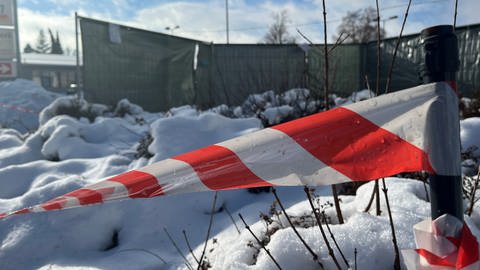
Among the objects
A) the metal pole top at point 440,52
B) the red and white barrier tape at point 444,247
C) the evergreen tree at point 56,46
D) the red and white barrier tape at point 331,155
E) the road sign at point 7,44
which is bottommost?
the red and white barrier tape at point 444,247

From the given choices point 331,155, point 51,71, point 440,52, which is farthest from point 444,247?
point 51,71

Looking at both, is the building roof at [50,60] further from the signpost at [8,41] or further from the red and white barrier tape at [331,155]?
the red and white barrier tape at [331,155]

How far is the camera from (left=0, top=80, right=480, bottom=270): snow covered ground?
4.95 ft

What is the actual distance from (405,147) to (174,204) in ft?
6.88

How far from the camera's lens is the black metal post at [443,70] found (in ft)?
2.73

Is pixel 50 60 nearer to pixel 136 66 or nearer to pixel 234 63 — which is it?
pixel 136 66

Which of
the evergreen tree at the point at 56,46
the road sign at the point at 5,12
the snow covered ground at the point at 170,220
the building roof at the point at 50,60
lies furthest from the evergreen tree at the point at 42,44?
the snow covered ground at the point at 170,220

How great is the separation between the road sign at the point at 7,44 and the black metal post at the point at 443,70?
2070 centimetres

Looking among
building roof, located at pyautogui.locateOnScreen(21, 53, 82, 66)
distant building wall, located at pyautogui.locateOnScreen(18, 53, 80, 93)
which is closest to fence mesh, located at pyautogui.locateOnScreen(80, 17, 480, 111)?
distant building wall, located at pyautogui.locateOnScreen(18, 53, 80, 93)

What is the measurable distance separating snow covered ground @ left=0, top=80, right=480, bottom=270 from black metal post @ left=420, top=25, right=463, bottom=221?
584 mm

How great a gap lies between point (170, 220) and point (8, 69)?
21.3 m

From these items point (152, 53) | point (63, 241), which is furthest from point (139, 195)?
point (152, 53)

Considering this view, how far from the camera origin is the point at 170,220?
8.57 feet

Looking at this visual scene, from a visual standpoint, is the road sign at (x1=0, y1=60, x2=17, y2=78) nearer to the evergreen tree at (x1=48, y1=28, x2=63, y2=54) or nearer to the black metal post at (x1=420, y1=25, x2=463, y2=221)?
the black metal post at (x1=420, y1=25, x2=463, y2=221)
